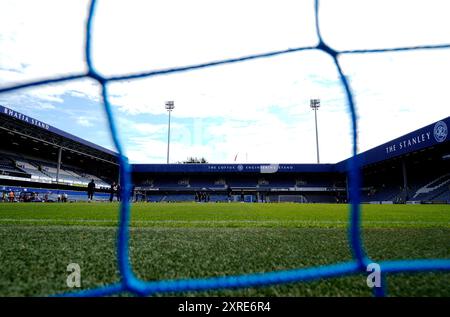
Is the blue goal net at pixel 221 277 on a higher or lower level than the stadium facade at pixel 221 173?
lower

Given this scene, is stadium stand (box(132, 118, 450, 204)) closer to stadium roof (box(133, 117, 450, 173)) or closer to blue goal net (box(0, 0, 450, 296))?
stadium roof (box(133, 117, 450, 173))

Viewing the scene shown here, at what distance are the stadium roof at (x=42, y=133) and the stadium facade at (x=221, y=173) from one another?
0.13 feet

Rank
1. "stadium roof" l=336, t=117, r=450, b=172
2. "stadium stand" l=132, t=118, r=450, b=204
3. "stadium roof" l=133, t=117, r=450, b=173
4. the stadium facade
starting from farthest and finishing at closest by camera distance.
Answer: "stadium stand" l=132, t=118, r=450, b=204 → the stadium facade → "stadium roof" l=133, t=117, r=450, b=173 → "stadium roof" l=336, t=117, r=450, b=172

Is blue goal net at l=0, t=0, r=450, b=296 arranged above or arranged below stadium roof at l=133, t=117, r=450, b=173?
below

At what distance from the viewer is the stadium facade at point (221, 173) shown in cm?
1603

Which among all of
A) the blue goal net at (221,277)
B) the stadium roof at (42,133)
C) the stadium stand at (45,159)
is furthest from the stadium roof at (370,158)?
the stadium roof at (42,133)

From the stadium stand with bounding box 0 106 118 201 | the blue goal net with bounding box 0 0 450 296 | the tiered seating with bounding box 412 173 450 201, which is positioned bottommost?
the blue goal net with bounding box 0 0 450 296

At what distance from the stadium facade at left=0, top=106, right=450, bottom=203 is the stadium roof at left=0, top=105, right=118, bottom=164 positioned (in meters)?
0.04

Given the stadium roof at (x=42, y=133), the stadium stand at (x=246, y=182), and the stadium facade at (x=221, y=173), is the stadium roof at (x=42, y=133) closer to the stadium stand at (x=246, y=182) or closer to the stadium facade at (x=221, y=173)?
the stadium facade at (x=221, y=173)

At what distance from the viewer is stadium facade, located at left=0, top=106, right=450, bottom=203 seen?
1603 centimetres

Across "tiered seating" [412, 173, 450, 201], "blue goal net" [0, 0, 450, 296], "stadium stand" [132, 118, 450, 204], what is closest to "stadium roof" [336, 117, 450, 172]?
"tiered seating" [412, 173, 450, 201]
